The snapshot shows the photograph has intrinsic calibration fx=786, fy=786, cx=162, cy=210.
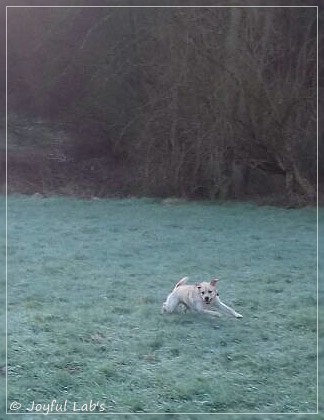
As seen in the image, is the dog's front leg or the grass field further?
the dog's front leg

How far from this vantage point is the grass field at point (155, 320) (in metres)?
3.21

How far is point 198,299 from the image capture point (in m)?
4.23

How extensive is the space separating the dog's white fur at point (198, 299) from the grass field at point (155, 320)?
0.07m

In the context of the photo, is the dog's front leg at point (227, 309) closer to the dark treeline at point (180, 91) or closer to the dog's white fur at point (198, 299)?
the dog's white fur at point (198, 299)

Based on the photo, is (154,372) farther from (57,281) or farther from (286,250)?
(286,250)

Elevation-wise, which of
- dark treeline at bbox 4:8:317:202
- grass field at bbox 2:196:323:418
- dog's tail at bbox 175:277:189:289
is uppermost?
dark treeline at bbox 4:8:317:202

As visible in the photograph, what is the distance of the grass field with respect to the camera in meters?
3.21

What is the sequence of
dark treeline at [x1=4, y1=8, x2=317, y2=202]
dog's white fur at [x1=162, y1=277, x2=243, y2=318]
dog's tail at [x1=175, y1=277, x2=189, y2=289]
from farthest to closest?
dark treeline at [x1=4, y1=8, x2=317, y2=202] < dog's tail at [x1=175, y1=277, x2=189, y2=289] < dog's white fur at [x1=162, y1=277, x2=243, y2=318]

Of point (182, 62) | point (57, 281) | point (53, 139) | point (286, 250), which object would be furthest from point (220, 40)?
point (57, 281)

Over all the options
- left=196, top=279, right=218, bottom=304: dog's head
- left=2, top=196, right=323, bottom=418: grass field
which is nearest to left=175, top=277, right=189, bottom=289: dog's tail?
left=2, top=196, right=323, bottom=418: grass field

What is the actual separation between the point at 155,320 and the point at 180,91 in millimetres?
4844

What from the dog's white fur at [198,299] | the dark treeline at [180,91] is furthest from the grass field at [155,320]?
the dark treeline at [180,91]

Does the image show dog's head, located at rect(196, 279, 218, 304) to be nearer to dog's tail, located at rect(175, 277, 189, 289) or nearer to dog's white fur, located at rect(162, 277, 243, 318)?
dog's white fur, located at rect(162, 277, 243, 318)

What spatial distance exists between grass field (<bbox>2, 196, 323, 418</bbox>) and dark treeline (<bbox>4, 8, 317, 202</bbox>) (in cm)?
153
